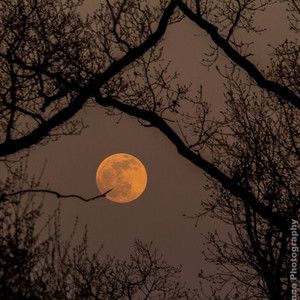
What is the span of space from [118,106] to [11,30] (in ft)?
9.31

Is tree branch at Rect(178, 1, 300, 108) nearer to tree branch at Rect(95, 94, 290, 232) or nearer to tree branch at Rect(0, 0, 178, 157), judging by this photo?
tree branch at Rect(0, 0, 178, 157)

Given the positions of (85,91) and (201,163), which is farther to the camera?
(85,91)

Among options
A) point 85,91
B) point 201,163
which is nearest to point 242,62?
point 201,163

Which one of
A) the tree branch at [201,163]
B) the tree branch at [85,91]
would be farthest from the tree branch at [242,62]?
the tree branch at [201,163]

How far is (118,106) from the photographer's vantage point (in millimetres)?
13758

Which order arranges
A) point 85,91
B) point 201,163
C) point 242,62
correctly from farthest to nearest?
point 85,91 → point 242,62 → point 201,163

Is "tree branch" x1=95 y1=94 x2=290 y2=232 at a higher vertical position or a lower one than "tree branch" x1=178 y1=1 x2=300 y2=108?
lower

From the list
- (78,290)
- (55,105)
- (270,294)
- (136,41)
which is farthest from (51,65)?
(270,294)

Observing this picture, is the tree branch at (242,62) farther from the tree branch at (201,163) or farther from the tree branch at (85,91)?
the tree branch at (201,163)

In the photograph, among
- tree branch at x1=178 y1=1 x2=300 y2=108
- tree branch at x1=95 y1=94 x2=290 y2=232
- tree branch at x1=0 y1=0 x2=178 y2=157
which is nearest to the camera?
tree branch at x1=95 y1=94 x2=290 y2=232

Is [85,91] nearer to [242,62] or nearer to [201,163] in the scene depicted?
[201,163]

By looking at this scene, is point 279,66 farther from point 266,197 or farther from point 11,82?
point 11,82

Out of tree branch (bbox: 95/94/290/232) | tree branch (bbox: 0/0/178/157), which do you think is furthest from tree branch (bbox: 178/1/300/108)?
tree branch (bbox: 95/94/290/232)

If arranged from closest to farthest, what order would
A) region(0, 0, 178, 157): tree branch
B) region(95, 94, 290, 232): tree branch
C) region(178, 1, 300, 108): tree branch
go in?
region(95, 94, 290, 232): tree branch, region(178, 1, 300, 108): tree branch, region(0, 0, 178, 157): tree branch
